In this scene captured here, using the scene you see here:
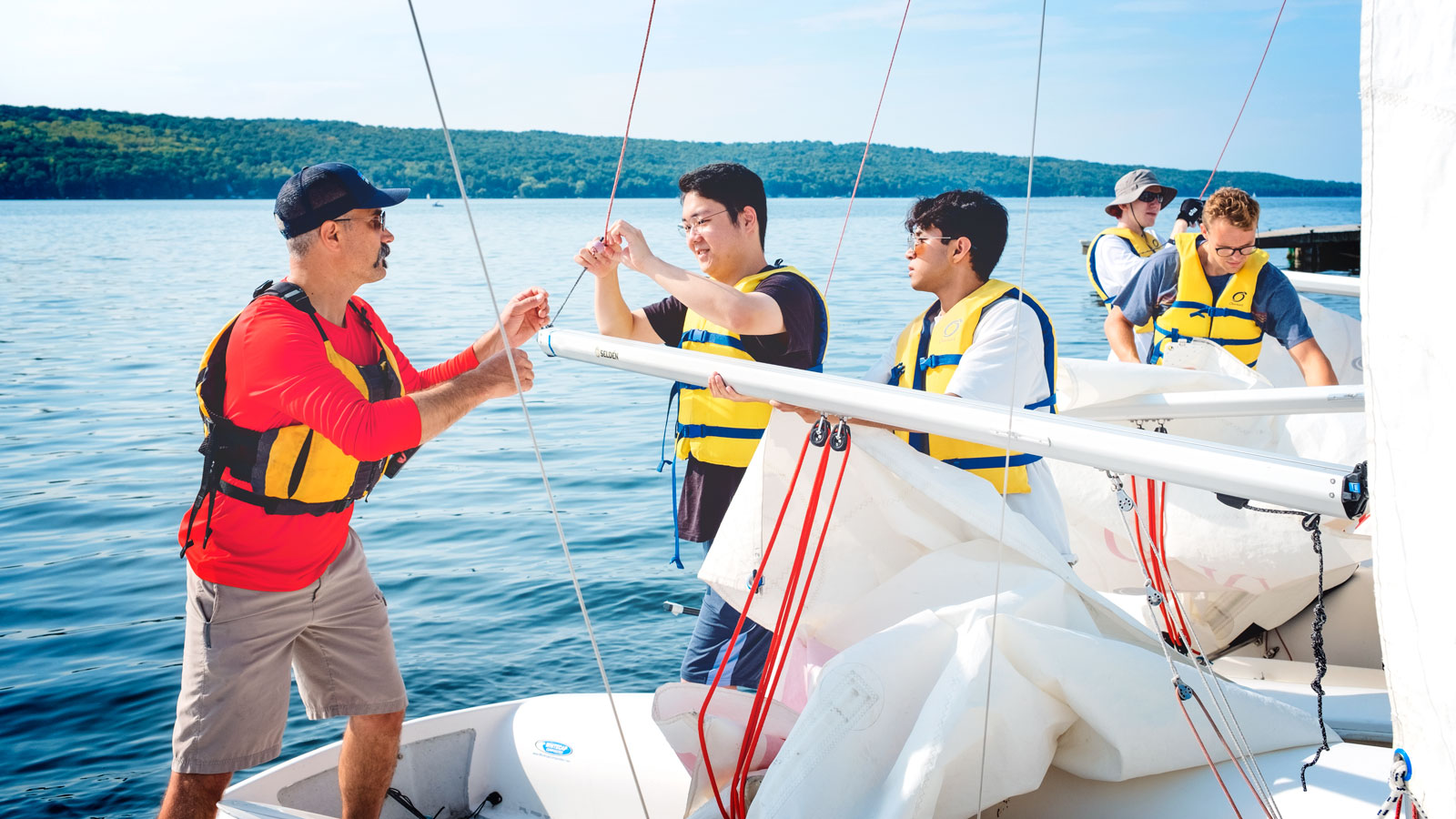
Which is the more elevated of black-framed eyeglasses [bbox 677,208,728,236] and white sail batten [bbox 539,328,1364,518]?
black-framed eyeglasses [bbox 677,208,728,236]

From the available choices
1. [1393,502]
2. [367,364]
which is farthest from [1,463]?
[1393,502]

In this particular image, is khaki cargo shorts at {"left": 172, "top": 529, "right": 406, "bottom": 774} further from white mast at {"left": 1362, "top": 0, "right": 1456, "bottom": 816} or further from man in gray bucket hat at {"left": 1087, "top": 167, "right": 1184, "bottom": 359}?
man in gray bucket hat at {"left": 1087, "top": 167, "right": 1184, "bottom": 359}

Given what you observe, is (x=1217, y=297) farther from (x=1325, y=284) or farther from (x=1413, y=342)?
(x=1413, y=342)

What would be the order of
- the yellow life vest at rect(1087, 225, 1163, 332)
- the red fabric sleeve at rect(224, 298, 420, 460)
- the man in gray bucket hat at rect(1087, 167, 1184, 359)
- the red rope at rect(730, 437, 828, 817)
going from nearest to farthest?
the red rope at rect(730, 437, 828, 817) < the red fabric sleeve at rect(224, 298, 420, 460) < the man in gray bucket hat at rect(1087, 167, 1184, 359) < the yellow life vest at rect(1087, 225, 1163, 332)

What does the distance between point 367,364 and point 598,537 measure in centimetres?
523

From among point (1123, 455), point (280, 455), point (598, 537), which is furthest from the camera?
point (598, 537)

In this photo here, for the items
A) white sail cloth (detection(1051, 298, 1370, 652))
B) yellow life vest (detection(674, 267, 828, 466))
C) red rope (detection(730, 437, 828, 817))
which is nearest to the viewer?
red rope (detection(730, 437, 828, 817))

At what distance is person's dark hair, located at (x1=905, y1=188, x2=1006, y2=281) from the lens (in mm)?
3148

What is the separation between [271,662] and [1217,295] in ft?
15.0

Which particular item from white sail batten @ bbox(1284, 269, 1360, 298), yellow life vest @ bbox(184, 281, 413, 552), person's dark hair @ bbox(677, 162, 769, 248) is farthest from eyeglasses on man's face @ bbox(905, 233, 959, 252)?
white sail batten @ bbox(1284, 269, 1360, 298)

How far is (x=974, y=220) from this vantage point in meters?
3.15

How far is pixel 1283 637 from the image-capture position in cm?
420

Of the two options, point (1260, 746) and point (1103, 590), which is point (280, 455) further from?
point (1103, 590)

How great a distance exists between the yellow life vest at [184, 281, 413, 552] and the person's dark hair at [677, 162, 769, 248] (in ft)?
3.83
